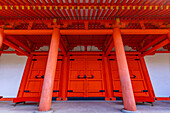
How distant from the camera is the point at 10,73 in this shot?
652cm

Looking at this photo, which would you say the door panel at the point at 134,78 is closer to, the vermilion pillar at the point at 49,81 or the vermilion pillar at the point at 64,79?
the vermilion pillar at the point at 64,79

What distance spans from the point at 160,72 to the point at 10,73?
11.1m

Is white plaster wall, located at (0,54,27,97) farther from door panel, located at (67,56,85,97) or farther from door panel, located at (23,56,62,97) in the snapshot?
door panel, located at (67,56,85,97)

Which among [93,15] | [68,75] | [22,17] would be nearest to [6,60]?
[22,17]

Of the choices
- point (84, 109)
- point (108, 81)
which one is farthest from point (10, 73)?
point (108, 81)

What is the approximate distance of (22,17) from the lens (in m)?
4.12

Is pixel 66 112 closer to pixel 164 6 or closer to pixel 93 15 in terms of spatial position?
pixel 93 15

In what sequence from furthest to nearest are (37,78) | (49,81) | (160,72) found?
(160,72), (37,78), (49,81)

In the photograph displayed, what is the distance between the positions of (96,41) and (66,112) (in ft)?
15.9

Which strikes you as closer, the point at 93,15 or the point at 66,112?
the point at 66,112

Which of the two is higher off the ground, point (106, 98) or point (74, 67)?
point (74, 67)

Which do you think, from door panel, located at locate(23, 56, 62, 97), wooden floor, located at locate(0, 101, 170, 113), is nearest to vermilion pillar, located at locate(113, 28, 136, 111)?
wooden floor, located at locate(0, 101, 170, 113)

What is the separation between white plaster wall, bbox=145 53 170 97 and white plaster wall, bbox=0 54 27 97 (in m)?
9.56

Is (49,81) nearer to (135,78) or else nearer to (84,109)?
(84,109)
